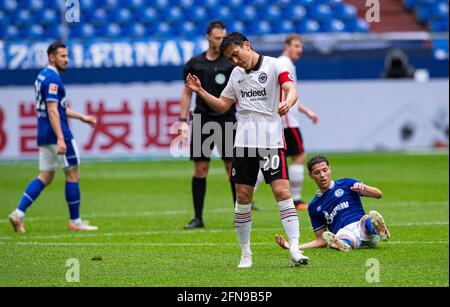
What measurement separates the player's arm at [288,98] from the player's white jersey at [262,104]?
11cm

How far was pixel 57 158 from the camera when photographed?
463 inches

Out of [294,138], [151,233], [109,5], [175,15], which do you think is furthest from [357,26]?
[151,233]

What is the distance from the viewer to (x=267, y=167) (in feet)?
27.8

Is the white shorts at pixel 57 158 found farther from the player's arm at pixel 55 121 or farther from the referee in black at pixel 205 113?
the referee in black at pixel 205 113

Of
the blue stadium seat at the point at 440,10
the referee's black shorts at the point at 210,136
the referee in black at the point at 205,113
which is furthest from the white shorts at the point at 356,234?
the blue stadium seat at the point at 440,10

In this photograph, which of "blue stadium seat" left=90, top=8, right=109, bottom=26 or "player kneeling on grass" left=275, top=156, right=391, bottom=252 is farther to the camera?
"blue stadium seat" left=90, top=8, right=109, bottom=26

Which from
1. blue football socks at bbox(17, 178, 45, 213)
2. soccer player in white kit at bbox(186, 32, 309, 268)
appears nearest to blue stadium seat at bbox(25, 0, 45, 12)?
blue football socks at bbox(17, 178, 45, 213)

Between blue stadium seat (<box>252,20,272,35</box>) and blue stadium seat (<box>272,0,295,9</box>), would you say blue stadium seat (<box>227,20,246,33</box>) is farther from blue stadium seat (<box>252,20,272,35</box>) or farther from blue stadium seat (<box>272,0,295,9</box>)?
blue stadium seat (<box>272,0,295,9</box>)

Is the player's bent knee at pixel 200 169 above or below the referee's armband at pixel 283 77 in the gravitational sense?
below

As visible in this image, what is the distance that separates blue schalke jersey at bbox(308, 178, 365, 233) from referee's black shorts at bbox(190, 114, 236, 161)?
2453 mm

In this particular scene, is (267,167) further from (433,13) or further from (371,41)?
(433,13)

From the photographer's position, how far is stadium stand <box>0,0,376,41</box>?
26.0 meters

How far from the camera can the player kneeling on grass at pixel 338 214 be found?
30.5ft

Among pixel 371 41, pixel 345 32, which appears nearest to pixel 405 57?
pixel 371 41
